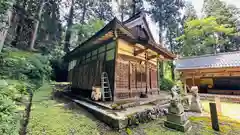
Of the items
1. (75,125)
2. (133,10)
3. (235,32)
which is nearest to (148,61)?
(75,125)

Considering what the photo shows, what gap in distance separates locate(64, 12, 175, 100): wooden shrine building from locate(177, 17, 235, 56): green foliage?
12.9 m

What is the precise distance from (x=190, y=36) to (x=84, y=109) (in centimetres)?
1854

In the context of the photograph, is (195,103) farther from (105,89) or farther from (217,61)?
(217,61)

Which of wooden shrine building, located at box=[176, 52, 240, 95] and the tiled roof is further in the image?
the tiled roof

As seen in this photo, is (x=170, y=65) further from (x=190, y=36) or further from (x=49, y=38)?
(x=49, y=38)

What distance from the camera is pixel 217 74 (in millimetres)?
11844

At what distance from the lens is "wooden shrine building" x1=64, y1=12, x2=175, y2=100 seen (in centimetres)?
552

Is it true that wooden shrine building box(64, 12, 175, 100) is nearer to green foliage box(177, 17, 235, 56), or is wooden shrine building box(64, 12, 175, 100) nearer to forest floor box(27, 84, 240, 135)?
forest floor box(27, 84, 240, 135)

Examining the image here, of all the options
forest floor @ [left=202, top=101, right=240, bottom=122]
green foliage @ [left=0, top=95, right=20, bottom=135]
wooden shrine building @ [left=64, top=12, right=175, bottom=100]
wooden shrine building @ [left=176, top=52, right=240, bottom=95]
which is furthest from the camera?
wooden shrine building @ [left=176, top=52, right=240, bottom=95]

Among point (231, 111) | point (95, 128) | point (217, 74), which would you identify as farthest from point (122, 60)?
point (217, 74)

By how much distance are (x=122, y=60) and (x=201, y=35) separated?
686 inches

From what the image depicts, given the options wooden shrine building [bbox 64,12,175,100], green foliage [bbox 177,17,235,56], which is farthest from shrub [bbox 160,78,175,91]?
green foliage [bbox 177,17,235,56]

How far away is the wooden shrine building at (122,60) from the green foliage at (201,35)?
1287cm

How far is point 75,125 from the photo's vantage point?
11.7ft
